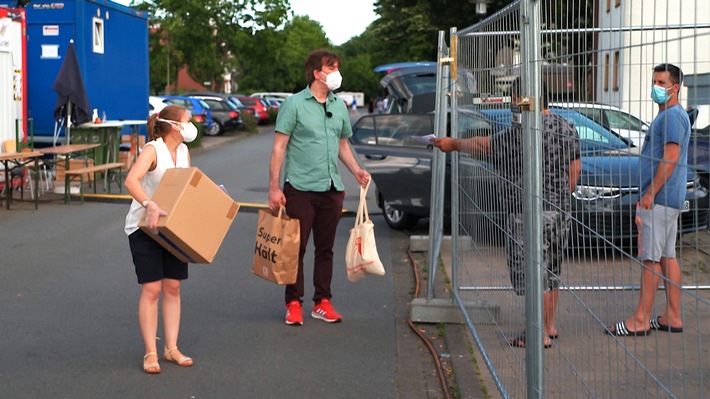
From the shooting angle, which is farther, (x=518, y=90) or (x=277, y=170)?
(x=277, y=170)

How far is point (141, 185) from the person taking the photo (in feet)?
19.1

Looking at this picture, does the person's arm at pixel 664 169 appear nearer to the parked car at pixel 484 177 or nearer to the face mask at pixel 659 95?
the parked car at pixel 484 177

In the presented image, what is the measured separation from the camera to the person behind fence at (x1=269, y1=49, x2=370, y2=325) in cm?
698

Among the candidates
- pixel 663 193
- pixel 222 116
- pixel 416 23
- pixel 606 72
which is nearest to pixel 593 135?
pixel 606 72

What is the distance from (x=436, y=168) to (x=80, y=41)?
12.3 m

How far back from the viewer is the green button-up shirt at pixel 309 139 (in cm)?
699

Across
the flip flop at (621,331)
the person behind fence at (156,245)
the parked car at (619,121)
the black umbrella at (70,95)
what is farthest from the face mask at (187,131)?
the black umbrella at (70,95)

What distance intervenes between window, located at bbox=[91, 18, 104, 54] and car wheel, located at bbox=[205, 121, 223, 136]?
59.6 feet

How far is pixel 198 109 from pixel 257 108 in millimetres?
13918

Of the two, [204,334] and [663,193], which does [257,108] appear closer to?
[204,334]

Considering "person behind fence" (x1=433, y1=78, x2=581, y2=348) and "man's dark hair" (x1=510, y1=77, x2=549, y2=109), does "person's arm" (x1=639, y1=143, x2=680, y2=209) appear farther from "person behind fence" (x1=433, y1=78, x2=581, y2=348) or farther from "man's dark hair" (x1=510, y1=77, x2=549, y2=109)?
"man's dark hair" (x1=510, y1=77, x2=549, y2=109)

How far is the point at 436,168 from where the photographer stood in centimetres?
774

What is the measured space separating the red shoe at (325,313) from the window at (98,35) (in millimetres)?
13000

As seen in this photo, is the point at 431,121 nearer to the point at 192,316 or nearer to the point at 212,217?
the point at 192,316
